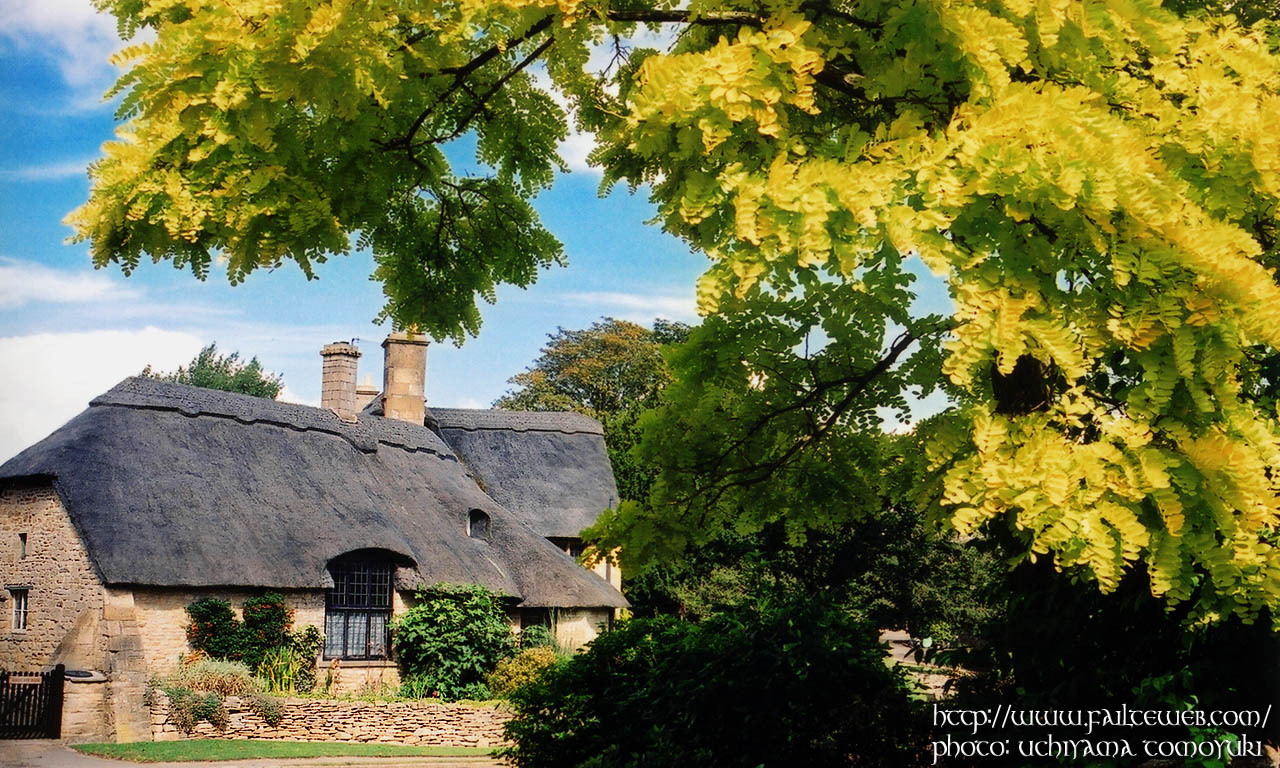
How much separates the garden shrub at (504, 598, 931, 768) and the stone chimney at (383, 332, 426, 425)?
25579 mm

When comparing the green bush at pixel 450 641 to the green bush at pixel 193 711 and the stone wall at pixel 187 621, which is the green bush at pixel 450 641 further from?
the green bush at pixel 193 711

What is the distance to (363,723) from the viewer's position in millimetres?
20109

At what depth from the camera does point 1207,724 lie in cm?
661

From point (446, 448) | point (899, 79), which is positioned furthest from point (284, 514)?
point (899, 79)

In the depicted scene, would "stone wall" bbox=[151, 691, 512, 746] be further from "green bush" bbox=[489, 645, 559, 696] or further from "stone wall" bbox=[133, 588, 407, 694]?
"green bush" bbox=[489, 645, 559, 696]

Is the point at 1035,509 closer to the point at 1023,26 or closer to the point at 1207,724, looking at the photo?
the point at 1207,724

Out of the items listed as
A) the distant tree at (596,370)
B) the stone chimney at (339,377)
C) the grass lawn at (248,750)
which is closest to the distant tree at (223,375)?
the distant tree at (596,370)

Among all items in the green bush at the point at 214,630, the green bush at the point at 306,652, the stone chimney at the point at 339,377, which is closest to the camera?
the green bush at the point at 214,630

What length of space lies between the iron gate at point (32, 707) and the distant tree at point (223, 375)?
46367 millimetres

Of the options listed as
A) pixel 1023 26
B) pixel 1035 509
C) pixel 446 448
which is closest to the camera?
pixel 1035 509

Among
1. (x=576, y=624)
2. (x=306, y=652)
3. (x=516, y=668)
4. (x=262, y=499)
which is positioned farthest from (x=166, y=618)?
(x=576, y=624)

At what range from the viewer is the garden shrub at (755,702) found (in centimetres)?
830

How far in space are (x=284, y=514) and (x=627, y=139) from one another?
19.4 metres

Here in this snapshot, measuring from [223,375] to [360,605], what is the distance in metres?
43.6
